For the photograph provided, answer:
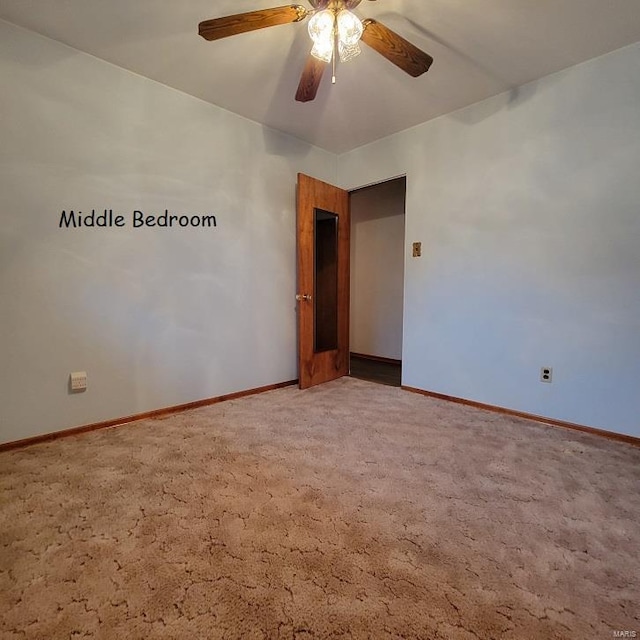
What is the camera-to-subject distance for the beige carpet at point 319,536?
102cm

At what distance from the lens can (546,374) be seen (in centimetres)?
255

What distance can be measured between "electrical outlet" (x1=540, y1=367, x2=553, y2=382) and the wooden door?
196 cm

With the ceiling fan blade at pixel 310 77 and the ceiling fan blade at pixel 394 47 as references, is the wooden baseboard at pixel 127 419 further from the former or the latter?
the ceiling fan blade at pixel 394 47

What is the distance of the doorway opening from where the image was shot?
4754 millimetres

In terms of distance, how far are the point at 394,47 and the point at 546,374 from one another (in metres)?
2.38

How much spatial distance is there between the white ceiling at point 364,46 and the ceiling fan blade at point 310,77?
0.29m

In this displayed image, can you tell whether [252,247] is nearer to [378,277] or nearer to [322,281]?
[322,281]

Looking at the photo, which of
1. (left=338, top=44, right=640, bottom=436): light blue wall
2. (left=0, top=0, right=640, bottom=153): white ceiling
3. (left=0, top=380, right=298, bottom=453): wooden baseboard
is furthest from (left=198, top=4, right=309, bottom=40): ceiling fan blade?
(left=0, top=380, right=298, bottom=453): wooden baseboard

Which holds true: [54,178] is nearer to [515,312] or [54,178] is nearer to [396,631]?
[396,631]

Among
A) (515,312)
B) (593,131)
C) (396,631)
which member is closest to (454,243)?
(515,312)

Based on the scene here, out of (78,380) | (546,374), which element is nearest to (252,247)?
(78,380)

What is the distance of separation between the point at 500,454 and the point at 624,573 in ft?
2.88

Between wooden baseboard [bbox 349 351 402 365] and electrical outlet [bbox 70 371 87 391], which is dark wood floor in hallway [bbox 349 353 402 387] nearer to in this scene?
wooden baseboard [bbox 349 351 402 365]

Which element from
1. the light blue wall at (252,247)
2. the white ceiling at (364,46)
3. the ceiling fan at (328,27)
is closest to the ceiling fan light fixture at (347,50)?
the ceiling fan at (328,27)
